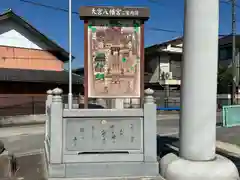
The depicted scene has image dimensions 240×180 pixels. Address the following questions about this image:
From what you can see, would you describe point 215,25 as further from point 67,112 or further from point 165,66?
point 165,66

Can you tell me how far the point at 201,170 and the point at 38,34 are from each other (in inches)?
808

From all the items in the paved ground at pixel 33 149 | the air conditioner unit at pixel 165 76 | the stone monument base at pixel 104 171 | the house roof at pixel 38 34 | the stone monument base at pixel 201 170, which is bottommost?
the paved ground at pixel 33 149

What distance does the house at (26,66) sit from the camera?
20906 millimetres

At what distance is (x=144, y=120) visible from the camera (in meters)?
6.22

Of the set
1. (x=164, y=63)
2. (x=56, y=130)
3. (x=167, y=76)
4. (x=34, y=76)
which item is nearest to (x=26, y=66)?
(x=34, y=76)

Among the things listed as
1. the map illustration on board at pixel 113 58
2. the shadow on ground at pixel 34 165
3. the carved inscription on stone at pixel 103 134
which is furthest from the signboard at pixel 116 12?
the shadow on ground at pixel 34 165

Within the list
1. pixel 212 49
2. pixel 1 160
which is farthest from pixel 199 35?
pixel 1 160

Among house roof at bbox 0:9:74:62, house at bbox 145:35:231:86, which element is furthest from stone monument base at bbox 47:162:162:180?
house at bbox 145:35:231:86

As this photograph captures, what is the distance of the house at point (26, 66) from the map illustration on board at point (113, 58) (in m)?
14.5

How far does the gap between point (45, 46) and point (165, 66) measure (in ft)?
47.0

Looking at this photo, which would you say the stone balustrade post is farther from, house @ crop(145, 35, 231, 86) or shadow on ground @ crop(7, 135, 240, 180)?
house @ crop(145, 35, 231, 86)

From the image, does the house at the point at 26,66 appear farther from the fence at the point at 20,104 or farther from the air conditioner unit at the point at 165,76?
the air conditioner unit at the point at 165,76

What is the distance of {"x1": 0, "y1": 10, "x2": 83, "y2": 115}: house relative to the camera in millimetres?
20906

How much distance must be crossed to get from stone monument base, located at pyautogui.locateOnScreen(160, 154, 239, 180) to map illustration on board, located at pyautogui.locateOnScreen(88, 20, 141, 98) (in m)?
1.98
